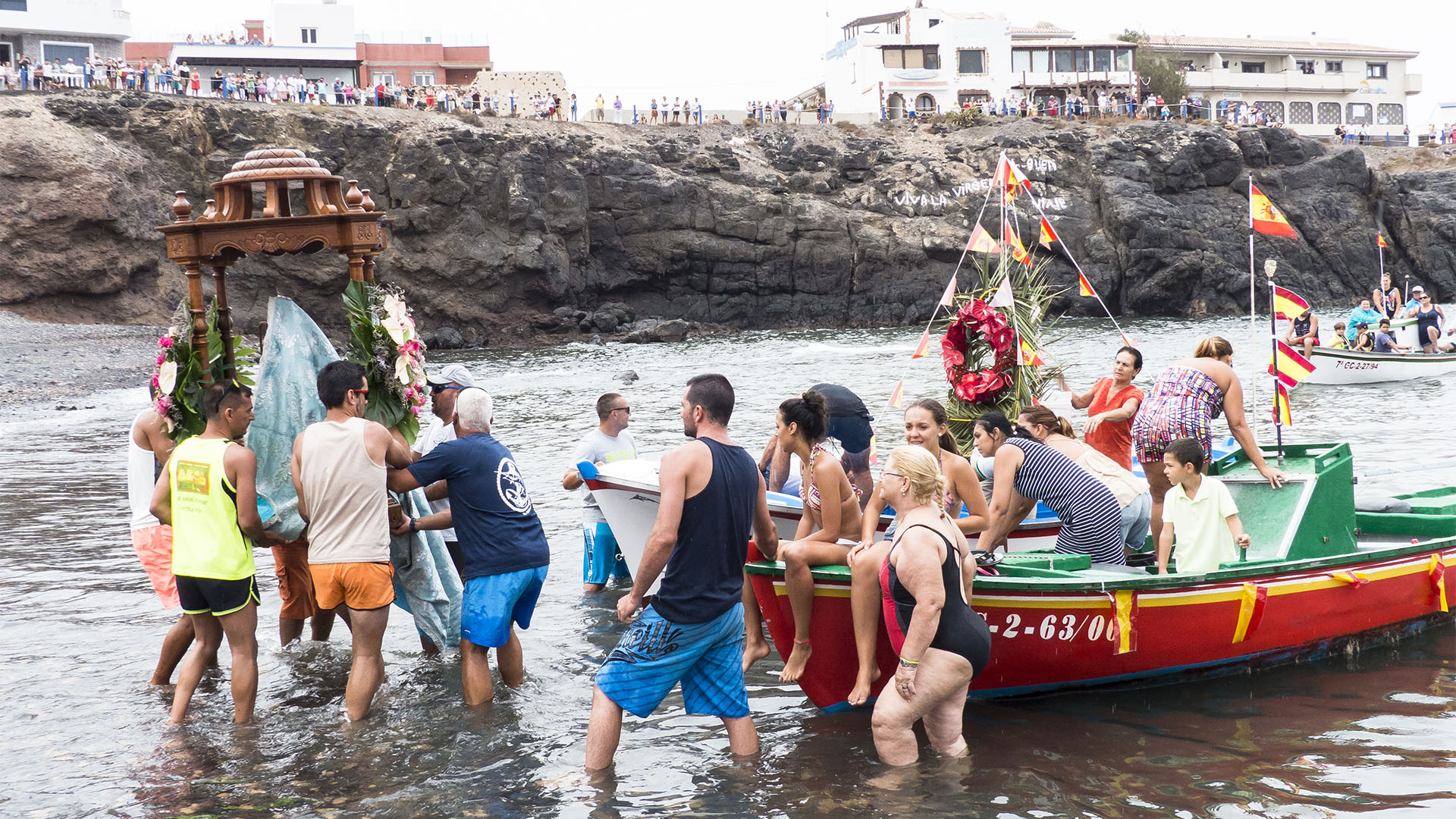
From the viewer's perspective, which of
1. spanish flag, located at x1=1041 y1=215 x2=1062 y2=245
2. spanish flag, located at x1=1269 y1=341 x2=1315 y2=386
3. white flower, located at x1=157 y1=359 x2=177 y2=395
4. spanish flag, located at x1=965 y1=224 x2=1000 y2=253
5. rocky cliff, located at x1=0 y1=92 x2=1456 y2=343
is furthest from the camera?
rocky cliff, located at x1=0 y1=92 x2=1456 y2=343

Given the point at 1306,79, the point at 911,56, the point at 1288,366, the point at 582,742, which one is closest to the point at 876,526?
the point at 582,742

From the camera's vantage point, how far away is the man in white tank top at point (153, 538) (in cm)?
709

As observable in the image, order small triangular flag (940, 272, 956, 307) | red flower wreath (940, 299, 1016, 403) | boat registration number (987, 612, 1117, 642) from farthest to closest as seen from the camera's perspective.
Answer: small triangular flag (940, 272, 956, 307) < red flower wreath (940, 299, 1016, 403) < boat registration number (987, 612, 1117, 642)

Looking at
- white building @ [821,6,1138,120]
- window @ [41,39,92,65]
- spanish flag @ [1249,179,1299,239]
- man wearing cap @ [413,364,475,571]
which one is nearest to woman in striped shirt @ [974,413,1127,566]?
man wearing cap @ [413,364,475,571]

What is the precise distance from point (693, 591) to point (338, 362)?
2.44 metres

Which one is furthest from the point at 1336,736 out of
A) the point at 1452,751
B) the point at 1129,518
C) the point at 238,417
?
the point at 238,417

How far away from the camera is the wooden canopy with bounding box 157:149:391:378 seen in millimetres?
7090

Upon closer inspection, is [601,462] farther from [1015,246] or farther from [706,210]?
[706,210]

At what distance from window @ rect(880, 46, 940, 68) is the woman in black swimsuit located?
231ft

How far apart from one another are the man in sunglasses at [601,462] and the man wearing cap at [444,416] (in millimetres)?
1082

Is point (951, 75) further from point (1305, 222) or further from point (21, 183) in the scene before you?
point (21, 183)

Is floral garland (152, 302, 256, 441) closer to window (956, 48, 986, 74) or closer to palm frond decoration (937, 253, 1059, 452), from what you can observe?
palm frond decoration (937, 253, 1059, 452)

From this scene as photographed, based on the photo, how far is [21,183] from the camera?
3891 cm

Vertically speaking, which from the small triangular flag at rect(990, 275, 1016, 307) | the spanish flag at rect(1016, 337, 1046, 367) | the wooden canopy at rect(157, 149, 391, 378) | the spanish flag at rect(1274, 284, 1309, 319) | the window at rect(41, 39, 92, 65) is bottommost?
the spanish flag at rect(1016, 337, 1046, 367)
